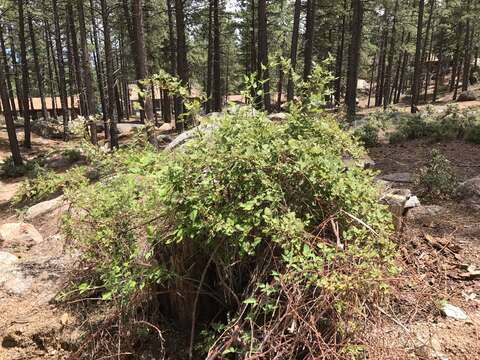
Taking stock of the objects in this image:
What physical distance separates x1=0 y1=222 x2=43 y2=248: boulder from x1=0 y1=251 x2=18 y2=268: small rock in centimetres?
60

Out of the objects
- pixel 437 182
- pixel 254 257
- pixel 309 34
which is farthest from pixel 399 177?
pixel 309 34

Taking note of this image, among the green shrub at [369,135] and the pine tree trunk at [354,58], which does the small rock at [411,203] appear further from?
the pine tree trunk at [354,58]

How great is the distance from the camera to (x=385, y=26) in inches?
1121

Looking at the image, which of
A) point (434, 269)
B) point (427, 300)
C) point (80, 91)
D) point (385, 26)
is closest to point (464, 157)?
point (434, 269)

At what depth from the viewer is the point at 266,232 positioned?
257 centimetres

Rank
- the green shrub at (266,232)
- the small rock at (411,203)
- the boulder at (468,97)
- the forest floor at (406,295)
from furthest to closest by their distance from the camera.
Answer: the boulder at (468,97), the small rock at (411,203), the forest floor at (406,295), the green shrub at (266,232)

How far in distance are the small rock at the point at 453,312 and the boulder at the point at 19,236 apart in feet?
20.5

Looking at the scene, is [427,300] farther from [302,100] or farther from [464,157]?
[464,157]

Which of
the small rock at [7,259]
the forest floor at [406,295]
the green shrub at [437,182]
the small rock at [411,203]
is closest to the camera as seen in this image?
the forest floor at [406,295]

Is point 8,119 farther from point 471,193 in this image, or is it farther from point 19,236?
point 471,193

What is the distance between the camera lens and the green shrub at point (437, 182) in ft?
18.5

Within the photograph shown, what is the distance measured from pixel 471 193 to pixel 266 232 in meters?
4.18

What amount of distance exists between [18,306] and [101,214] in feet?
6.22

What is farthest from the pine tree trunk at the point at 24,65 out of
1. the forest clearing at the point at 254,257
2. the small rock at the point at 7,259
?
the forest clearing at the point at 254,257
